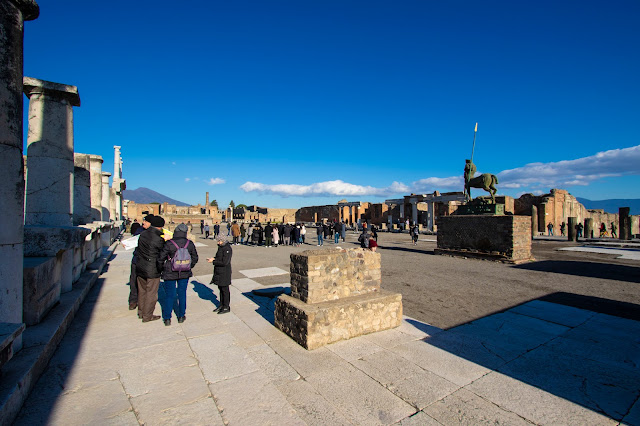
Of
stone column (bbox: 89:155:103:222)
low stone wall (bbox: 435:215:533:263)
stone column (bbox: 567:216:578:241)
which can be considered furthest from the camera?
stone column (bbox: 567:216:578:241)

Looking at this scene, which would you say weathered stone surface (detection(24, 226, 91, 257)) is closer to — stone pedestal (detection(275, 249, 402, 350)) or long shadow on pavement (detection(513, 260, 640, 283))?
stone pedestal (detection(275, 249, 402, 350))

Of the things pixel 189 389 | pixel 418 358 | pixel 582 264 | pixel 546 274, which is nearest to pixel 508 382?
pixel 418 358

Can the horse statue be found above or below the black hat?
above

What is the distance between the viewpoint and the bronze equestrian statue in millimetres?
13836

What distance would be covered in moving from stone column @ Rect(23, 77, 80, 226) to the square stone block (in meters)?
3.96

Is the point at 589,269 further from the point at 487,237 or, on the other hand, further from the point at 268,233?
the point at 268,233

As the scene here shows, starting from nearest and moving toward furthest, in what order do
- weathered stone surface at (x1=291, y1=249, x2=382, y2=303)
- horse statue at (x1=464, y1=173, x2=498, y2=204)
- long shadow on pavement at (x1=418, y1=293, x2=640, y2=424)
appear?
1. long shadow on pavement at (x1=418, y1=293, x2=640, y2=424)
2. weathered stone surface at (x1=291, y1=249, x2=382, y2=303)
3. horse statue at (x1=464, y1=173, x2=498, y2=204)

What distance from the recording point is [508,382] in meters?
3.13

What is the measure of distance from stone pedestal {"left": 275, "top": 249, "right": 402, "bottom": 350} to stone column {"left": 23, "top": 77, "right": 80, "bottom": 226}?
3957mm

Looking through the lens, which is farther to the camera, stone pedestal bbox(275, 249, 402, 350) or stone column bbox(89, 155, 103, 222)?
stone column bbox(89, 155, 103, 222)

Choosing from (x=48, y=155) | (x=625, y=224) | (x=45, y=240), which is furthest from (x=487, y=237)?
(x=625, y=224)

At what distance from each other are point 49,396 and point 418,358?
3666mm

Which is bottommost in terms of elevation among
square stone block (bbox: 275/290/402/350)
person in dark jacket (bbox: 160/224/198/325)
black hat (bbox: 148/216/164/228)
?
square stone block (bbox: 275/290/402/350)

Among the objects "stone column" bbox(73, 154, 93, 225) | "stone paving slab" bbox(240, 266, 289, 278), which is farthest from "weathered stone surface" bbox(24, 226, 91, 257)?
"stone paving slab" bbox(240, 266, 289, 278)
